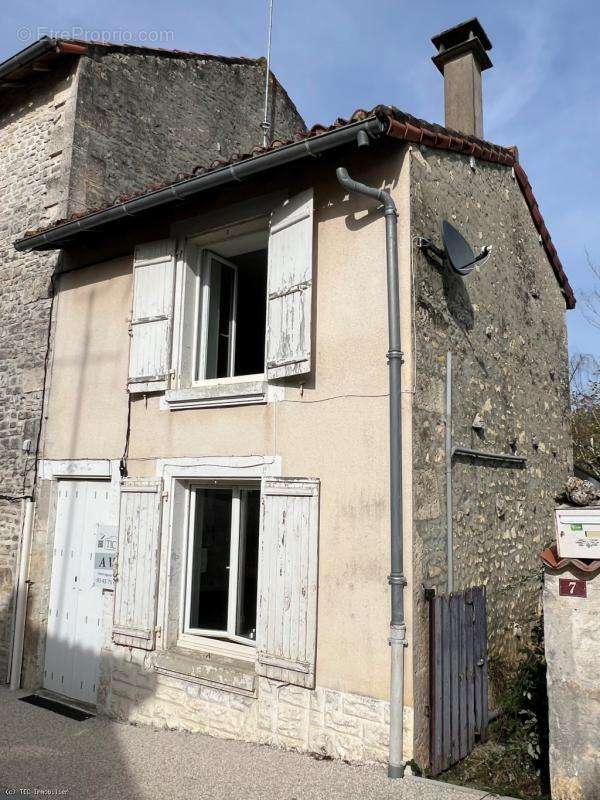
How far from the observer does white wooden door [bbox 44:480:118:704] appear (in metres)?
5.93

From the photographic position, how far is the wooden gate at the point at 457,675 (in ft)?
14.3

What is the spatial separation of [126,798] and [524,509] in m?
4.58

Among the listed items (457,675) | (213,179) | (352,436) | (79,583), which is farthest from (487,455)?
(79,583)

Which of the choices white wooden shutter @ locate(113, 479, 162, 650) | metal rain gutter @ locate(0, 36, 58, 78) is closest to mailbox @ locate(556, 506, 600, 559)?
white wooden shutter @ locate(113, 479, 162, 650)

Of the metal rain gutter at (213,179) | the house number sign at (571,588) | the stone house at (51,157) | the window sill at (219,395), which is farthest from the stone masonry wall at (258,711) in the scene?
the metal rain gutter at (213,179)

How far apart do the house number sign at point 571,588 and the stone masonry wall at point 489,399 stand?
944 millimetres

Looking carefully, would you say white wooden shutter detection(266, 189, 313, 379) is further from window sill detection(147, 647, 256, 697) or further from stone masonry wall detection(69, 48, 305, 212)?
stone masonry wall detection(69, 48, 305, 212)

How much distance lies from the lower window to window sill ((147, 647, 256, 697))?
0.19 metres

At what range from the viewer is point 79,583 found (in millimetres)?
6168

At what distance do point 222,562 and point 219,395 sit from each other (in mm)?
1461

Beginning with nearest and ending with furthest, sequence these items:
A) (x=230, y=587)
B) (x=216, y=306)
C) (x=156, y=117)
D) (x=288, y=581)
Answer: (x=288, y=581) → (x=230, y=587) → (x=216, y=306) → (x=156, y=117)

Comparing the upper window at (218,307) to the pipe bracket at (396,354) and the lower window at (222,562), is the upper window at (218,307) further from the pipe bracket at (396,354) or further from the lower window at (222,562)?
the pipe bracket at (396,354)

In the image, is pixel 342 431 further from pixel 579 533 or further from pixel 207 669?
pixel 207 669

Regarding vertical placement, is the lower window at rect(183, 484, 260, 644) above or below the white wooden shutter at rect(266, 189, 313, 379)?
below
